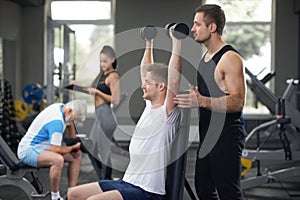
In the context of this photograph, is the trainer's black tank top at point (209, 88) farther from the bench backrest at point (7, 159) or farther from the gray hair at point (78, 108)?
the bench backrest at point (7, 159)

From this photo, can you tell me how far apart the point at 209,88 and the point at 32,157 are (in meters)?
1.39

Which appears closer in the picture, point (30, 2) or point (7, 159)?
point (7, 159)

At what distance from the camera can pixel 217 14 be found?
1.77 meters

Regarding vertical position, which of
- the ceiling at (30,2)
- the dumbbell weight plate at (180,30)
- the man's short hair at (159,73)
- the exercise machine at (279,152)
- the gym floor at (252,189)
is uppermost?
the ceiling at (30,2)

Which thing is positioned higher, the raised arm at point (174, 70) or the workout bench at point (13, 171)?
the raised arm at point (174, 70)

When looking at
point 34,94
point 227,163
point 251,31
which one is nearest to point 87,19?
point 34,94

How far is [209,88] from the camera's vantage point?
1.83 m

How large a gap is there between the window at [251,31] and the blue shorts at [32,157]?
4.75 metres

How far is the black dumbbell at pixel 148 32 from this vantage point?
1713 mm

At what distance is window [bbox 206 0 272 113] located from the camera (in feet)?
23.0

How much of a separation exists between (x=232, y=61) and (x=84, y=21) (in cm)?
574

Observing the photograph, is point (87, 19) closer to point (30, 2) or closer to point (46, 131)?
point (30, 2)

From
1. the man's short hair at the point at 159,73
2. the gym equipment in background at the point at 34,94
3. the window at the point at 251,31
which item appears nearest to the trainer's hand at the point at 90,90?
the man's short hair at the point at 159,73

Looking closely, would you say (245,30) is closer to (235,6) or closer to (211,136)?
(235,6)
